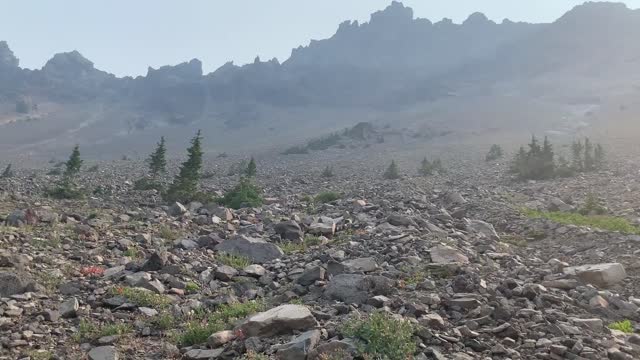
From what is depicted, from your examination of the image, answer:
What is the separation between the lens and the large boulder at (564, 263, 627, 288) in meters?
13.3

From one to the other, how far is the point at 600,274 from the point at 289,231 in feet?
33.7

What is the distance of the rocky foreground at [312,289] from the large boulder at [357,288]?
0.03m

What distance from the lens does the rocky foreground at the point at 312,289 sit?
9094mm

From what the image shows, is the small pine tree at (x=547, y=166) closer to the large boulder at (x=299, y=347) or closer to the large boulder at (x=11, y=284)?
the large boulder at (x=299, y=347)

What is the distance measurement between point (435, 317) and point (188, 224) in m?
14.5

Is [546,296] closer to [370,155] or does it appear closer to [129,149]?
[370,155]

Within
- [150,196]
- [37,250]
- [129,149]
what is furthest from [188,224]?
[129,149]

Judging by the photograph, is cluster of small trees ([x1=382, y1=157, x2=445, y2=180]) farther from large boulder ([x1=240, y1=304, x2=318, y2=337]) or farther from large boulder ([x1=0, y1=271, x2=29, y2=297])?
large boulder ([x1=240, y1=304, x2=318, y2=337])

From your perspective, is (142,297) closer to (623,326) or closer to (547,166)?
(623,326)

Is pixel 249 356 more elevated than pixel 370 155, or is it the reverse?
pixel 249 356

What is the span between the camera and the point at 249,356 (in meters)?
8.40

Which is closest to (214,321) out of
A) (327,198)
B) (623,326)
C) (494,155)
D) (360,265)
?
(360,265)

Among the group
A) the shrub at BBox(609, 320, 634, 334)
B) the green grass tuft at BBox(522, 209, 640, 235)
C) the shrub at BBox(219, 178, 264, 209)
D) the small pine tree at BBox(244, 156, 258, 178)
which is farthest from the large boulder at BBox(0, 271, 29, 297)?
the small pine tree at BBox(244, 156, 258, 178)

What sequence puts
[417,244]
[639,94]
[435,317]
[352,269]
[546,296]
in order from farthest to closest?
[639,94] → [417,244] → [352,269] → [546,296] → [435,317]
